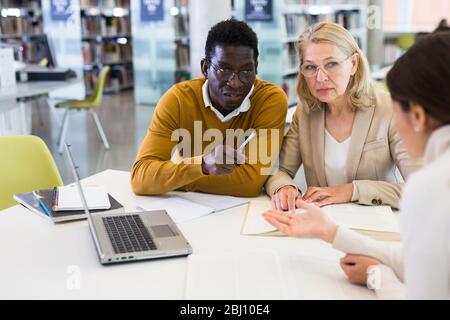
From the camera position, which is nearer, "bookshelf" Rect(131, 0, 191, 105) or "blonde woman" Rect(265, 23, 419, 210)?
"blonde woman" Rect(265, 23, 419, 210)

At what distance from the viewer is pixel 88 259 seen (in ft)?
4.80

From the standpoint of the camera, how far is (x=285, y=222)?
1.39 m

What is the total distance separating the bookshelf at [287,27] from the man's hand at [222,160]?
4656 millimetres

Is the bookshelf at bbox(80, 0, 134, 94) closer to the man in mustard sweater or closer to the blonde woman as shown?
the man in mustard sweater

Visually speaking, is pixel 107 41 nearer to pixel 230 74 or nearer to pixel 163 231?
pixel 230 74

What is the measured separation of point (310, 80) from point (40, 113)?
6.26m

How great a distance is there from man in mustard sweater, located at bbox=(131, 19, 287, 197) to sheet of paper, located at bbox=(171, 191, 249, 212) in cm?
3

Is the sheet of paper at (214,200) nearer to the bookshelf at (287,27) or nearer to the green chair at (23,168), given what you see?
the green chair at (23,168)

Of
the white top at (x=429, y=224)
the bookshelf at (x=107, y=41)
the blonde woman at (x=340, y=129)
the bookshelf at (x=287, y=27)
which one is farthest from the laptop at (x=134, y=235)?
the bookshelf at (x=107, y=41)

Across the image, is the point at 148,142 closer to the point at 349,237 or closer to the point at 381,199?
the point at 381,199

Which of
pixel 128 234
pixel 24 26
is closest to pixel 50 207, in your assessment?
pixel 128 234

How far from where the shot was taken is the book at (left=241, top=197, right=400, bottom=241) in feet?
5.31

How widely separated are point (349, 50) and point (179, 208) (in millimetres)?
830

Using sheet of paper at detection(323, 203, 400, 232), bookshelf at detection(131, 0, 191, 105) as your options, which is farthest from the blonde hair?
bookshelf at detection(131, 0, 191, 105)
